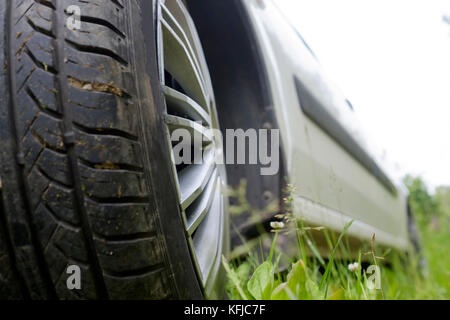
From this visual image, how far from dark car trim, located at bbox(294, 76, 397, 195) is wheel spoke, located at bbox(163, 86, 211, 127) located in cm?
70

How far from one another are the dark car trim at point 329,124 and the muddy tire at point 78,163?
1048mm

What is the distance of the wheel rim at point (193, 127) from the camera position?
875mm

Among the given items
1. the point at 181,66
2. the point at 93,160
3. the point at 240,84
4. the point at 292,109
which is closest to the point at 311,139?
the point at 292,109

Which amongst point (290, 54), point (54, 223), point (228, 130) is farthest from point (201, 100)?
point (290, 54)

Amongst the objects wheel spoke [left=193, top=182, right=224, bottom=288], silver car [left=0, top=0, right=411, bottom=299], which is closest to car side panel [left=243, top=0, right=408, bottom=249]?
wheel spoke [left=193, top=182, right=224, bottom=288]

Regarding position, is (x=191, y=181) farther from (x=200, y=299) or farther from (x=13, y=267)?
(x=13, y=267)

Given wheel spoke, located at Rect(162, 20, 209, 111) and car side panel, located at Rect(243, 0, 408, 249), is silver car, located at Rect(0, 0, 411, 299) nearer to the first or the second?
wheel spoke, located at Rect(162, 20, 209, 111)

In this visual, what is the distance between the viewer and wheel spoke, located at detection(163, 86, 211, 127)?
34.5 inches

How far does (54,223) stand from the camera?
2.34 ft

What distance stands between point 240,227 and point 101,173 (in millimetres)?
801

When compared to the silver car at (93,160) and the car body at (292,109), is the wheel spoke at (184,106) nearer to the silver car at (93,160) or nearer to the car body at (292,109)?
the silver car at (93,160)

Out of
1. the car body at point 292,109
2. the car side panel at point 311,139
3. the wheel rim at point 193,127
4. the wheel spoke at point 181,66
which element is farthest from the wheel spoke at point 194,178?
the car side panel at point 311,139

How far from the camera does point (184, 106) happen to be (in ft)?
3.16

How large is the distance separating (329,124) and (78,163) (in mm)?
1409
